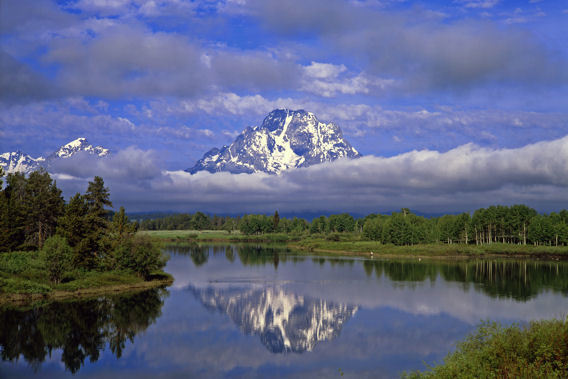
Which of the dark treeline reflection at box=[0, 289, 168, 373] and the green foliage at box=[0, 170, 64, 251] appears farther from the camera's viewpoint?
the green foliage at box=[0, 170, 64, 251]

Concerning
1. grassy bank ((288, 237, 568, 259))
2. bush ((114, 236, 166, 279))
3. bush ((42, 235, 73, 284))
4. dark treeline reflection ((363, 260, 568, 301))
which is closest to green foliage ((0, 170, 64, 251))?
bush ((42, 235, 73, 284))

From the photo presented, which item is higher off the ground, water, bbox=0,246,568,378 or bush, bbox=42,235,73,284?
bush, bbox=42,235,73,284

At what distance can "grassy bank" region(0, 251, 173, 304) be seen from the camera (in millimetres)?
64562

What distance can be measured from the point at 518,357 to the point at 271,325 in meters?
39.0

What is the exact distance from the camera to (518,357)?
925 inches

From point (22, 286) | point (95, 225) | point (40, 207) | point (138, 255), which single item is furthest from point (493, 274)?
point (40, 207)

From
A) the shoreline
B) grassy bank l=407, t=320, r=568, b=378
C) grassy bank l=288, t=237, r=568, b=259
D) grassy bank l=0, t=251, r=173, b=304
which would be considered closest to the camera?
grassy bank l=407, t=320, r=568, b=378

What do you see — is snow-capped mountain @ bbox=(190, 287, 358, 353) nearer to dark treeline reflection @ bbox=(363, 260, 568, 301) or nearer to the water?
the water

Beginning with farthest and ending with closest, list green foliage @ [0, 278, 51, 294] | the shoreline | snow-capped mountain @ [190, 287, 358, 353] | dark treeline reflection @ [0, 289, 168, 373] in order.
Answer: green foliage @ [0, 278, 51, 294] → the shoreline → snow-capped mountain @ [190, 287, 358, 353] → dark treeline reflection @ [0, 289, 168, 373]

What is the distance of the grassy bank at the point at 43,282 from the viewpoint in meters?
64.6

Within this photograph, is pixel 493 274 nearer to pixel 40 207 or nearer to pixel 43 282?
pixel 43 282

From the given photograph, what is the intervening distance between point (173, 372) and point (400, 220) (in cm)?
14320

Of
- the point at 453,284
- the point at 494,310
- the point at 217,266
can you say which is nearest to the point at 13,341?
the point at 494,310

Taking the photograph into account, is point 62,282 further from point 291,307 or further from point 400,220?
point 400,220
